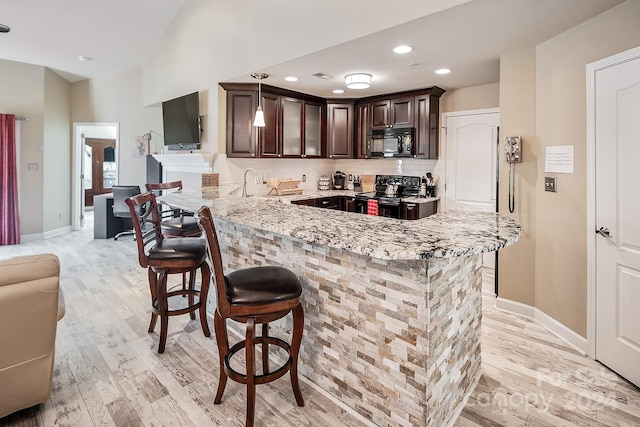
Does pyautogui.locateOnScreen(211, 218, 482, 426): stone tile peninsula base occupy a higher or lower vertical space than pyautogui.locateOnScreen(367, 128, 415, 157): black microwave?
lower

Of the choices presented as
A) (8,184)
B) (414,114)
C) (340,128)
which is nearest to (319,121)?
(340,128)

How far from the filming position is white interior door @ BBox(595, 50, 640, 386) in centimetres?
221

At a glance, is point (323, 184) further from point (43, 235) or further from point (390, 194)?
point (43, 235)

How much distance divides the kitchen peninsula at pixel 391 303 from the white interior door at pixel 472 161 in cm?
274

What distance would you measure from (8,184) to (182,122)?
3.48m

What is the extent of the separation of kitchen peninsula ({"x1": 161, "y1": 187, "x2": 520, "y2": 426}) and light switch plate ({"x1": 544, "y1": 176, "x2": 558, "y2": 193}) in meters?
1.18

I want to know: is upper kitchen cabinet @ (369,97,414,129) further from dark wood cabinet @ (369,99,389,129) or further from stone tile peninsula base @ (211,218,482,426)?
stone tile peninsula base @ (211,218,482,426)

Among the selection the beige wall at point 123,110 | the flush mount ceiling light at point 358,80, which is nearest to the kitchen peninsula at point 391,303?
the flush mount ceiling light at point 358,80

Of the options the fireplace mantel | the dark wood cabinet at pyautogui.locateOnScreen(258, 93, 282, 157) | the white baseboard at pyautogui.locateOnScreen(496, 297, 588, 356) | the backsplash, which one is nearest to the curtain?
the fireplace mantel

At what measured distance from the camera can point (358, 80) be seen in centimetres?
425

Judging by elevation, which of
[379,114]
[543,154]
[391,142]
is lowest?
[543,154]

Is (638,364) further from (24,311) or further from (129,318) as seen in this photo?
(129,318)

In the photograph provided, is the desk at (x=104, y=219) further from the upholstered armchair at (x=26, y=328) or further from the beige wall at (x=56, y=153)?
the upholstered armchair at (x=26, y=328)

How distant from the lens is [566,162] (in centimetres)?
282
